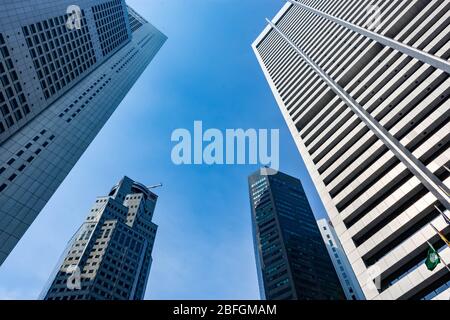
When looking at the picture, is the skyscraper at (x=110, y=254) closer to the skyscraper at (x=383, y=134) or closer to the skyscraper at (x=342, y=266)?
the skyscraper at (x=342, y=266)

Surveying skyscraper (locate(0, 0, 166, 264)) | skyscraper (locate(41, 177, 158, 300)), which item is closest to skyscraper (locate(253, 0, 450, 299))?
skyscraper (locate(0, 0, 166, 264))

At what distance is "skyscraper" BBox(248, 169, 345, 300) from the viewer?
344 ft

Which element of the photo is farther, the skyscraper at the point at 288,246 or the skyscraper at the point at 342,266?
the skyscraper at the point at 342,266

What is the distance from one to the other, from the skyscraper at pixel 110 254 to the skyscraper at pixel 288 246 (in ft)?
159

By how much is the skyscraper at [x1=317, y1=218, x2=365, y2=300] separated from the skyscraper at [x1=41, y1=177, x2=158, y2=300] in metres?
80.8

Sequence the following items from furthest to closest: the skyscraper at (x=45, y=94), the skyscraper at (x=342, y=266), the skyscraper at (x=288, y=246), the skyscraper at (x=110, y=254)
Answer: the skyscraper at (x=342, y=266) → the skyscraper at (x=288, y=246) → the skyscraper at (x=110, y=254) → the skyscraper at (x=45, y=94)

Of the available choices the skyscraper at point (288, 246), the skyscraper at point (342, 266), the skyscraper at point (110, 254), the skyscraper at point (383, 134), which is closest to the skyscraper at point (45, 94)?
the skyscraper at point (383, 134)

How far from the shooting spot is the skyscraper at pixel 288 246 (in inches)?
4124

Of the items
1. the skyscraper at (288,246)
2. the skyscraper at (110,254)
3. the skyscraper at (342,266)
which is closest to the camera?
the skyscraper at (110,254)

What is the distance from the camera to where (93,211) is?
131375mm

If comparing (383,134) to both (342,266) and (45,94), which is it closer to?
(45,94)

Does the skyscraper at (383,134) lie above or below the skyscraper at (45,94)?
below

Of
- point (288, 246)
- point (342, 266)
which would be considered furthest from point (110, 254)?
point (342, 266)

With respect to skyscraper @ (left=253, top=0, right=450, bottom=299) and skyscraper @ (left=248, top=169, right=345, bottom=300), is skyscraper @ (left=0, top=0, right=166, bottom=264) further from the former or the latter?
skyscraper @ (left=248, top=169, right=345, bottom=300)
